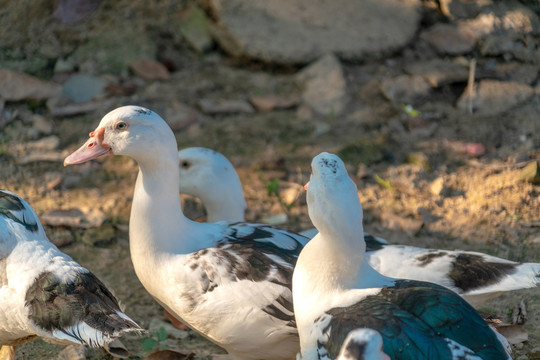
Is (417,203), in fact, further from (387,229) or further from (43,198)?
(43,198)

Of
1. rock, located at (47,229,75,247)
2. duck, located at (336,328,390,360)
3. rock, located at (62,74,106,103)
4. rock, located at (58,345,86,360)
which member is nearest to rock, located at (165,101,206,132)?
rock, located at (62,74,106,103)

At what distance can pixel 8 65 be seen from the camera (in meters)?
6.22

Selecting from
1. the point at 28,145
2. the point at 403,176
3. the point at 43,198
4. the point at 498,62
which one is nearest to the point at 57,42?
the point at 28,145

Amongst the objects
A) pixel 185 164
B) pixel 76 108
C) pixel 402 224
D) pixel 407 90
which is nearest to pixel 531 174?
pixel 402 224

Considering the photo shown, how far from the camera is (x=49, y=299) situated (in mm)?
2969

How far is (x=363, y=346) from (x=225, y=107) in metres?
3.97

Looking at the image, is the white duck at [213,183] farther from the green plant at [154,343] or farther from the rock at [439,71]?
the rock at [439,71]

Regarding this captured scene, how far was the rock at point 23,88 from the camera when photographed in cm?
586

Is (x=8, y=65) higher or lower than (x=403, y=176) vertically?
higher

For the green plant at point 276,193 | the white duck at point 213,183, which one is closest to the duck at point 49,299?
the white duck at point 213,183

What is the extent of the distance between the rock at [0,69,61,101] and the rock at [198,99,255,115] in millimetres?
1253

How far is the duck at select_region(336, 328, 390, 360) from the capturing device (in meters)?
2.36

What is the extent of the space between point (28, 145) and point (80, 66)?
1.14 meters

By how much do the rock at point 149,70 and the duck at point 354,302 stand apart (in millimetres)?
3765
